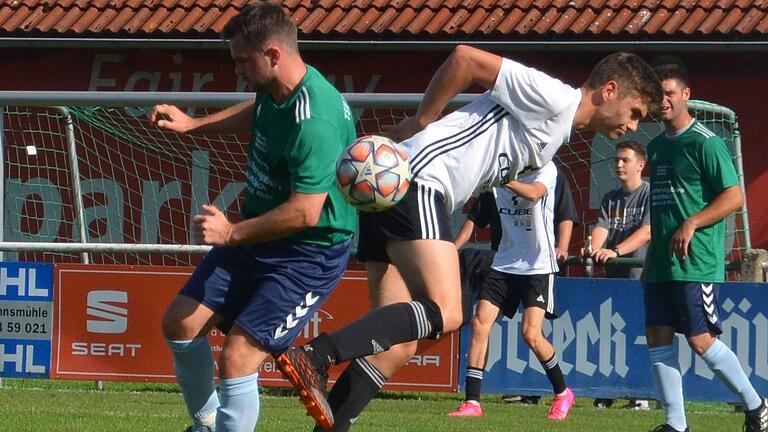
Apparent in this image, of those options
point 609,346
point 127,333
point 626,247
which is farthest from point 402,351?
point 127,333

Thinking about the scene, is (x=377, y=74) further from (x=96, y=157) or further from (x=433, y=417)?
(x=433, y=417)

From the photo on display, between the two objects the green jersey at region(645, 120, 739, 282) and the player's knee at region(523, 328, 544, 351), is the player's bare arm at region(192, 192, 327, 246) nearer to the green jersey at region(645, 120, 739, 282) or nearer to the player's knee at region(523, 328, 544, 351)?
the green jersey at region(645, 120, 739, 282)

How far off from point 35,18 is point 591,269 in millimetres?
8916

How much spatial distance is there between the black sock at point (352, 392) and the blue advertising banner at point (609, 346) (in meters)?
4.78

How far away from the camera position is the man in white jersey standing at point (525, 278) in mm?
10531

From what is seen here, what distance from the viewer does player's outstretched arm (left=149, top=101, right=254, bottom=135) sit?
675 centimetres

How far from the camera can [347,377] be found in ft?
21.5

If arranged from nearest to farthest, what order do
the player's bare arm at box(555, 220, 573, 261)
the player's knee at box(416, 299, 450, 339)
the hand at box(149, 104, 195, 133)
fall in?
1. the player's knee at box(416, 299, 450, 339)
2. the hand at box(149, 104, 195, 133)
3. the player's bare arm at box(555, 220, 573, 261)

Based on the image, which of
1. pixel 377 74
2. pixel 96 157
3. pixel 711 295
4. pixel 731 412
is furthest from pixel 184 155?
pixel 711 295

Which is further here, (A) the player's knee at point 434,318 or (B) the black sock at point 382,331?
(A) the player's knee at point 434,318

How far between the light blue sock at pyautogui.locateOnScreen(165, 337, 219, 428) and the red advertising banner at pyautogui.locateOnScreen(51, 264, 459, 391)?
4.72m

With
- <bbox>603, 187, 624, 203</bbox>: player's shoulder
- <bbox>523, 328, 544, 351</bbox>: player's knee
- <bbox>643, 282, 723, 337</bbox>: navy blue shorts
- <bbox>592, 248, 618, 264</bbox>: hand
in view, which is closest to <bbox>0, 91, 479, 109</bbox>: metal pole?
<bbox>603, 187, 624, 203</bbox>: player's shoulder

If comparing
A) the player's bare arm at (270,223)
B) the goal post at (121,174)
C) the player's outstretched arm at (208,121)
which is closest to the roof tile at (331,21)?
the goal post at (121,174)

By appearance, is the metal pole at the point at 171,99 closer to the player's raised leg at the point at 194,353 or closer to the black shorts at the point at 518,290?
the black shorts at the point at 518,290
